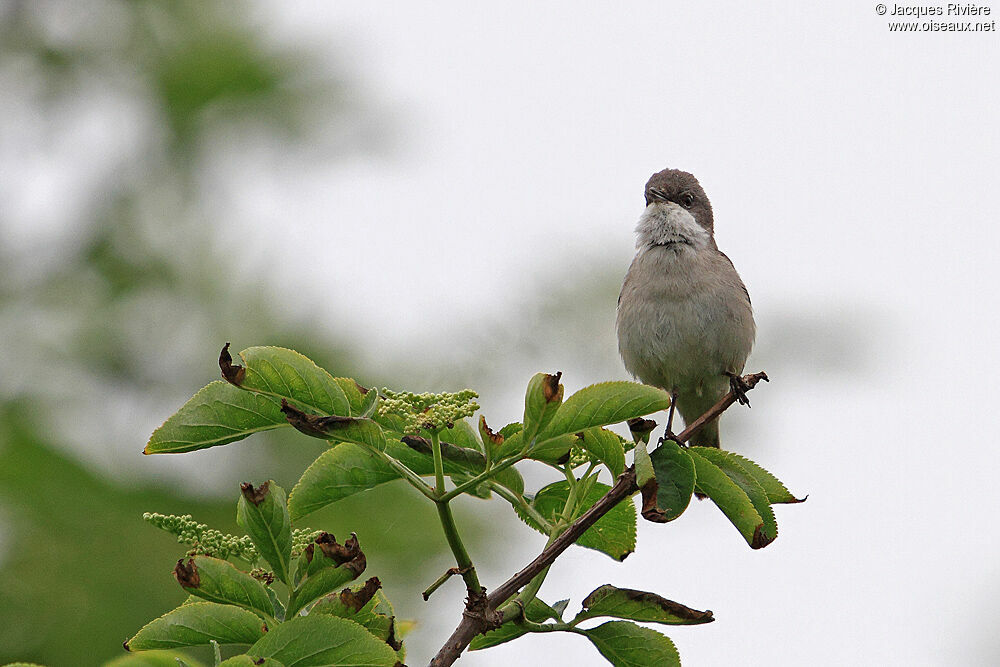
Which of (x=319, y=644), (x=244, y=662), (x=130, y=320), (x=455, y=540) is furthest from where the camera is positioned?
(x=130, y=320)

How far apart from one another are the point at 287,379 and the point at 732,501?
0.68 metres

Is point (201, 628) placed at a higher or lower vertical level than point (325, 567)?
lower

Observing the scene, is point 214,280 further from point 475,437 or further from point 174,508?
point 475,437

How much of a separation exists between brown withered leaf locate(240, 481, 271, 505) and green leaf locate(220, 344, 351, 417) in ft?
0.41

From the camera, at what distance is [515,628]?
144cm

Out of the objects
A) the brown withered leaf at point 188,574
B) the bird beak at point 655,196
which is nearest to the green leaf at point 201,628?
the brown withered leaf at point 188,574

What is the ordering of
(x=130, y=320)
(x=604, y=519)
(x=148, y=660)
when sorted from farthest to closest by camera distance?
(x=130, y=320), (x=604, y=519), (x=148, y=660)

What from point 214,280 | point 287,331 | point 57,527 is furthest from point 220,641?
point 214,280

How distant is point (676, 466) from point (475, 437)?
327 millimetres

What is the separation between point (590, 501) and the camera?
160 centimetres

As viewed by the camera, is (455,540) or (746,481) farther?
(746,481)

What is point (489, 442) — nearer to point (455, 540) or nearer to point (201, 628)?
point (455, 540)

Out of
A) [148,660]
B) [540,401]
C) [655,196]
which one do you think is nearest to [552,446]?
[540,401]

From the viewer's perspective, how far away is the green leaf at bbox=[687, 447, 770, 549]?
1.45 metres
